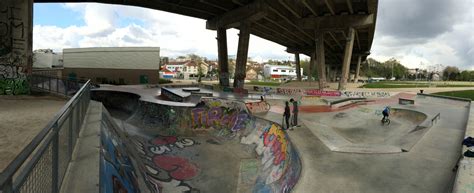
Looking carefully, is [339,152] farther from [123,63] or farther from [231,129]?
[123,63]

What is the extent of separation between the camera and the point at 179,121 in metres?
21.1

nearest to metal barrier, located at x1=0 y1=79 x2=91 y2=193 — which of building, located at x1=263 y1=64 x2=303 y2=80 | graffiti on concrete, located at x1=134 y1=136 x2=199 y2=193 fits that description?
graffiti on concrete, located at x1=134 y1=136 x2=199 y2=193

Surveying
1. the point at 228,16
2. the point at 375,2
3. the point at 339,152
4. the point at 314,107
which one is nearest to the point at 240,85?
the point at 228,16

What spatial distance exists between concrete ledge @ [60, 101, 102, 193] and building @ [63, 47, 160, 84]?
1894 inches

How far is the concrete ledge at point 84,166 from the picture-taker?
522 centimetres

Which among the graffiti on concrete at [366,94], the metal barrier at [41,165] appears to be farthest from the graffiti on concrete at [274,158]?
the graffiti on concrete at [366,94]

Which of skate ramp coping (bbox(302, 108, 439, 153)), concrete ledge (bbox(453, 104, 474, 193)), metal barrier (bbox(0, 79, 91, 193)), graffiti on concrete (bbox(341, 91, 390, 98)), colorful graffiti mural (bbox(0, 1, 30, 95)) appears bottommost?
skate ramp coping (bbox(302, 108, 439, 153))

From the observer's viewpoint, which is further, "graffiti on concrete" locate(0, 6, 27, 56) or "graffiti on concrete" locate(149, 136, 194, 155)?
"graffiti on concrete" locate(0, 6, 27, 56)

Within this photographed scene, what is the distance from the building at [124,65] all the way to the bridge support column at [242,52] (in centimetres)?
1701

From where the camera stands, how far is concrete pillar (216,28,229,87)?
174 feet

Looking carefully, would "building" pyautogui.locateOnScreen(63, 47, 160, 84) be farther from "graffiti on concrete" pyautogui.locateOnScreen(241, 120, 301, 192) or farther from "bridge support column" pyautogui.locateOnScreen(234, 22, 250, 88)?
"graffiti on concrete" pyautogui.locateOnScreen(241, 120, 301, 192)

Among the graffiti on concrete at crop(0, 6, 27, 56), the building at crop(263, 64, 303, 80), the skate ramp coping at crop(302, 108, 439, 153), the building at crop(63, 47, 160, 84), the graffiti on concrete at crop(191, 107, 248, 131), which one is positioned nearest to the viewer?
the skate ramp coping at crop(302, 108, 439, 153)

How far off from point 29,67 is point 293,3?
1426 inches

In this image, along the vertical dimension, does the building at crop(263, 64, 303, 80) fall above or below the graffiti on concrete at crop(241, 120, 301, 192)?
above
